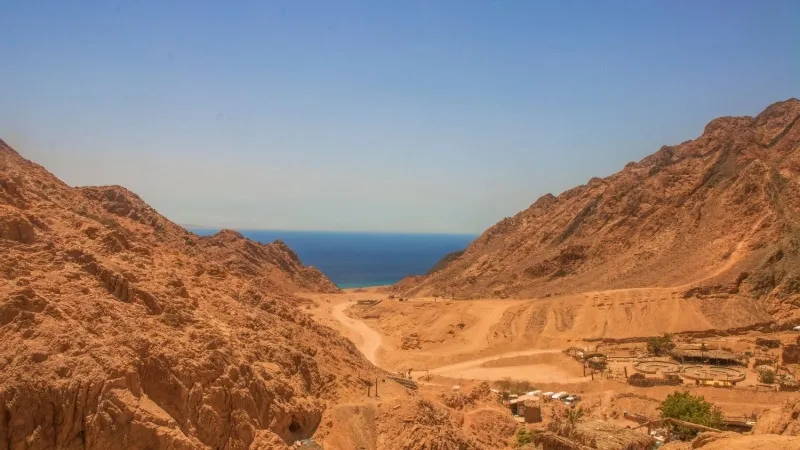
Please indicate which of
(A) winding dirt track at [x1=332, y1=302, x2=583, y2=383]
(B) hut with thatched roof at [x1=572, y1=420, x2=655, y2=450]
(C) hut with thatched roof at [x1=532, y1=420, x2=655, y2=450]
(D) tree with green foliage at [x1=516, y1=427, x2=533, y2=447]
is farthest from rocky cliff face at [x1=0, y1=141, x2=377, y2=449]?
(A) winding dirt track at [x1=332, y1=302, x2=583, y2=383]

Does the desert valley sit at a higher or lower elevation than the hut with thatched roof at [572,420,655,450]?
higher

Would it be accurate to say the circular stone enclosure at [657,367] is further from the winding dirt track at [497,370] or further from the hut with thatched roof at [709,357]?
the winding dirt track at [497,370]

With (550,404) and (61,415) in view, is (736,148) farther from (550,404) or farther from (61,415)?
(61,415)

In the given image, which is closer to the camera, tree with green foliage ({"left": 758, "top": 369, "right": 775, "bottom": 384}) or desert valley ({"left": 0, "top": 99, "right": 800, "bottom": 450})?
desert valley ({"left": 0, "top": 99, "right": 800, "bottom": 450})

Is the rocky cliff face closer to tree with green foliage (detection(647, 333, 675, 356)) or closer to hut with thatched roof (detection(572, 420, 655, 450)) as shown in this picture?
hut with thatched roof (detection(572, 420, 655, 450))

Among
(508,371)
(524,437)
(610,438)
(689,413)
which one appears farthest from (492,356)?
(610,438)

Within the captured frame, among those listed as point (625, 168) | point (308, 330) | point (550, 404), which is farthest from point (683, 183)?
point (308, 330)
